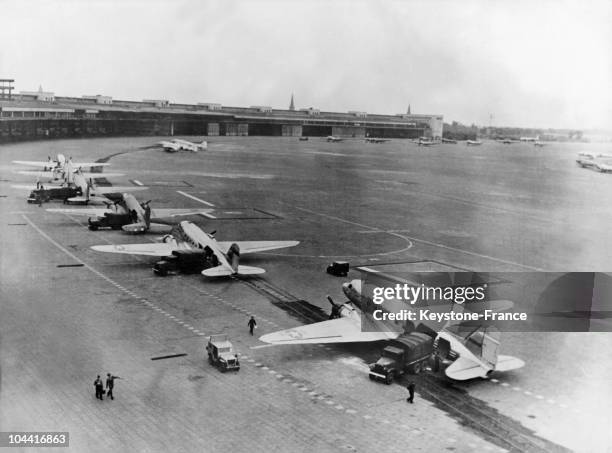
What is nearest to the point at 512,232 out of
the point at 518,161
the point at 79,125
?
the point at 518,161

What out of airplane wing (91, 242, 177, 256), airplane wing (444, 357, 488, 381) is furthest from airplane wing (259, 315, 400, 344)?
airplane wing (91, 242, 177, 256)

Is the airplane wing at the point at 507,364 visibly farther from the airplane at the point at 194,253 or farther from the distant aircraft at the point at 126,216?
the distant aircraft at the point at 126,216

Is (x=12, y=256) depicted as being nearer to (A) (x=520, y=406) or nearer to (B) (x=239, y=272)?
(B) (x=239, y=272)

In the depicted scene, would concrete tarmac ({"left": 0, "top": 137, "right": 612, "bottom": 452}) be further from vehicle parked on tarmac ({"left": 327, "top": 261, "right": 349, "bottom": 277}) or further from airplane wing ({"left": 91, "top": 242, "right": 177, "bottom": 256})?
airplane wing ({"left": 91, "top": 242, "right": 177, "bottom": 256})

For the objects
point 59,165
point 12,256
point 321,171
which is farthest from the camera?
point 321,171

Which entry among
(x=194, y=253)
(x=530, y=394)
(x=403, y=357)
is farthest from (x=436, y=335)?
(x=194, y=253)

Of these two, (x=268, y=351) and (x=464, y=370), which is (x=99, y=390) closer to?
(x=268, y=351)
